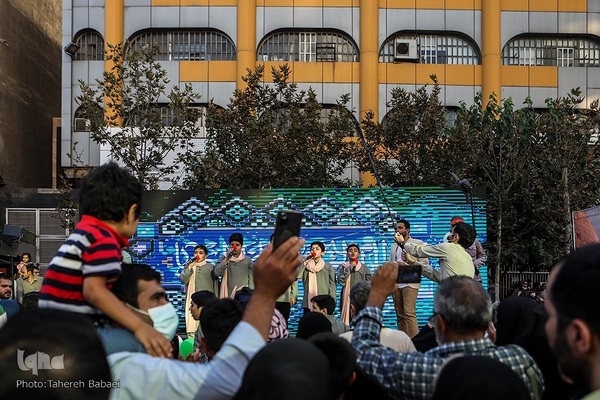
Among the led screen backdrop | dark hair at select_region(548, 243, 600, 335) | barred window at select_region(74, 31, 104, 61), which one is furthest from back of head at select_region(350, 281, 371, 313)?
barred window at select_region(74, 31, 104, 61)

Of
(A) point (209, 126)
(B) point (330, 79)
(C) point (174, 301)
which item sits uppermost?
(B) point (330, 79)

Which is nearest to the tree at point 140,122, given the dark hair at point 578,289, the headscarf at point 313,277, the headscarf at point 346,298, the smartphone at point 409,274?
the headscarf at point 313,277

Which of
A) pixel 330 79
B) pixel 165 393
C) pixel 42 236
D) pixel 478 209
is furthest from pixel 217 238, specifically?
pixel 330 79

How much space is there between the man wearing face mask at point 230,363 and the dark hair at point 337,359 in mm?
868

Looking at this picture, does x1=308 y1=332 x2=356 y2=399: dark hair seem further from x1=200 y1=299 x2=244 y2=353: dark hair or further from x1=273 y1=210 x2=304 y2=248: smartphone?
x1=200 y1=299 x2=244 y2=353: dark hair

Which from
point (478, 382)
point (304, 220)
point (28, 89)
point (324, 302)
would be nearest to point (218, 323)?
point (478, 382)

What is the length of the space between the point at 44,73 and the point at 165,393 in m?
39.2

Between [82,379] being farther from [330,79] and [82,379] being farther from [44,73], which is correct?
[44,73]

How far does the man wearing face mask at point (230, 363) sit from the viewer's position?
238cm

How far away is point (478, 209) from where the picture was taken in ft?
48.6

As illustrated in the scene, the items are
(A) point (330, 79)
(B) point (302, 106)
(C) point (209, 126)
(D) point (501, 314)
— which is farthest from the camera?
(A) point (330, 79)

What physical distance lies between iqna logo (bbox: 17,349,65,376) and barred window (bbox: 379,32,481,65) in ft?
104

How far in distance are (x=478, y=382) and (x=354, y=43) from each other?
3111cm

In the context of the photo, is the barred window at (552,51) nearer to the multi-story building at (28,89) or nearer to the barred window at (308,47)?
the barred window at (308,47)
